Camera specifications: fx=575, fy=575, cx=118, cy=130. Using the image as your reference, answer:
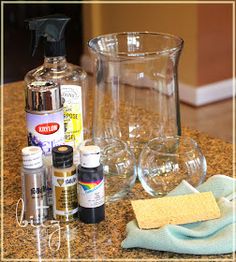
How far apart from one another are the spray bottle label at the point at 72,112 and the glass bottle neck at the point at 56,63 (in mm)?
54

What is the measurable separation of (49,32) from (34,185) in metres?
0.29

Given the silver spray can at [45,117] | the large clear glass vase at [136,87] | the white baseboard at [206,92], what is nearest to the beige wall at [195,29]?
the white baseboard at [206,92]

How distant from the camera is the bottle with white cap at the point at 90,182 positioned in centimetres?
99

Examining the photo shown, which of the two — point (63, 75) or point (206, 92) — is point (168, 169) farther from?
point (206, 92)

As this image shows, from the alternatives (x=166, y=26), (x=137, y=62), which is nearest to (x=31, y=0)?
(x=166, y=26)

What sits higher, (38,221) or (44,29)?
(44,29)

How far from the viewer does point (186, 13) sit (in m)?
3.81

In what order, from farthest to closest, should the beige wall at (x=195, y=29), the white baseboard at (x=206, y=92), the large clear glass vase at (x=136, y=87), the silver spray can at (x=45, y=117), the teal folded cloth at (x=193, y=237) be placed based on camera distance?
the white baseboard at (x=206, y=92) → the beige wall at (x=195, y=29) → the large clear glass vase at (x=136, y=87) → the silver spray can at (x=45, y=117) → the teal folded cloth at (x=193, y=237)

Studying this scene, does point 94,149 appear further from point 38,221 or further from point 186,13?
point 186,13

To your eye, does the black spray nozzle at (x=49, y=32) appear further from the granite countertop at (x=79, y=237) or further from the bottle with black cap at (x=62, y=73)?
the granite countertop at (x=79, y=237)

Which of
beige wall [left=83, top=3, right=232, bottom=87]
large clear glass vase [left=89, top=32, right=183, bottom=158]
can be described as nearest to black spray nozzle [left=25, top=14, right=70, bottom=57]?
large clear glass vase [left=89, top=32, right=183, bottom=158]

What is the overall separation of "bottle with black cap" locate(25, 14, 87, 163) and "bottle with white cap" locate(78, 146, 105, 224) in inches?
3.6

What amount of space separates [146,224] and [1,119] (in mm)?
772

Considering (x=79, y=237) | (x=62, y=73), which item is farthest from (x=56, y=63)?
(x=79, y=237)
